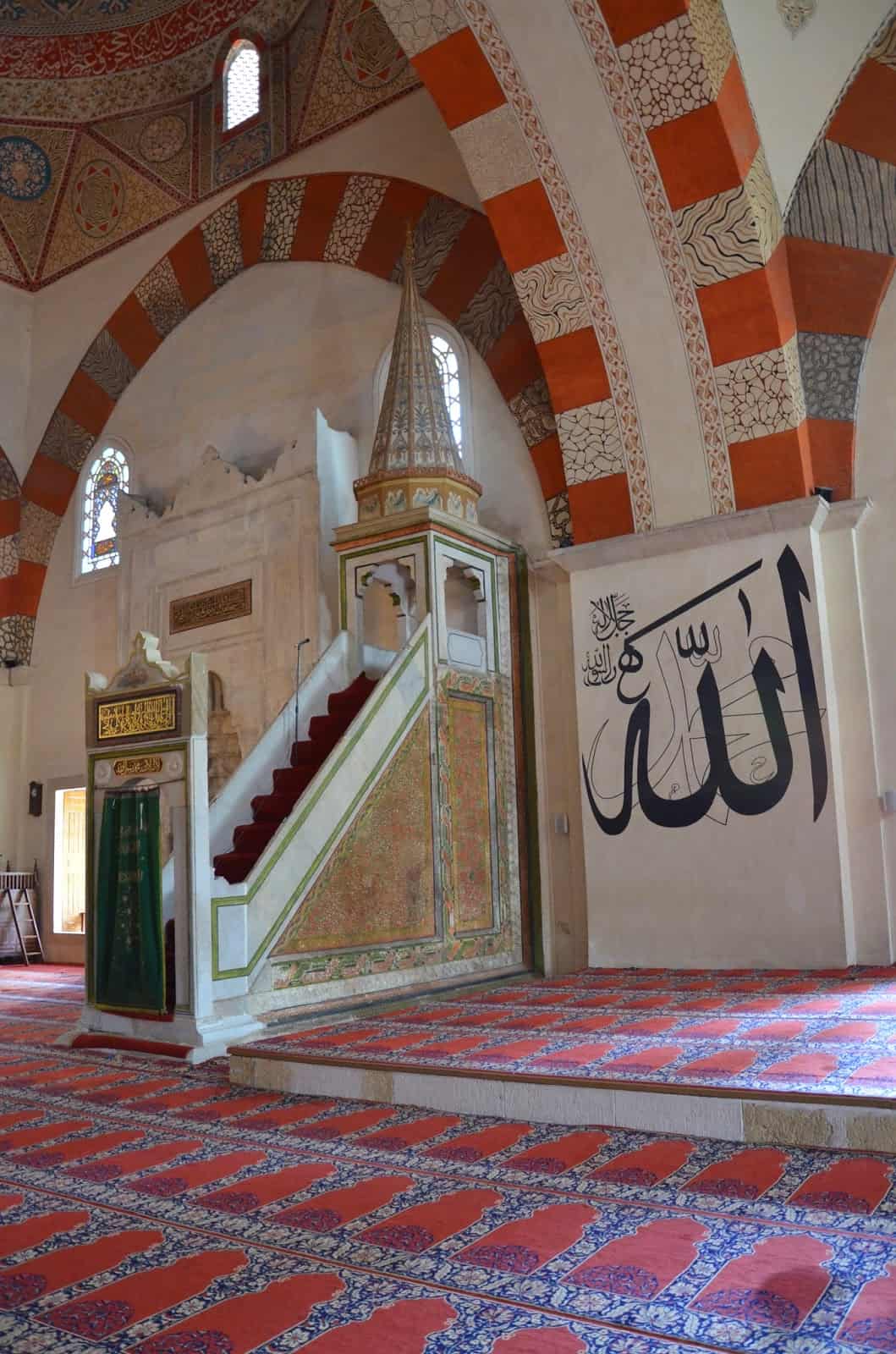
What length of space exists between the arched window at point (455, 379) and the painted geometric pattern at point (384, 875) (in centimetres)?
206

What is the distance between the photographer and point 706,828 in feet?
17.8

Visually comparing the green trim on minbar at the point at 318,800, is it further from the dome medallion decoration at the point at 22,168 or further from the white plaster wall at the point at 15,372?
the dome medallion decoration at the point at 22,168

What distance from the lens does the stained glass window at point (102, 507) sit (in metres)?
8.64

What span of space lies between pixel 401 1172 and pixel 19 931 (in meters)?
6.63

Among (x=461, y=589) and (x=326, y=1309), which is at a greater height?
(x=461, y=589)

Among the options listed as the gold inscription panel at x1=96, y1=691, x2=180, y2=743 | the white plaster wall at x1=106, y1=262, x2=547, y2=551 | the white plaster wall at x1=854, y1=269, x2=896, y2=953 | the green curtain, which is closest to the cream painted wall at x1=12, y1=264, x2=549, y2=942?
the white plaster wall at x1=106, y1=262, x2=547, y2=551

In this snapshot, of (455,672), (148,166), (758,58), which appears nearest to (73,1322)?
(455,672)

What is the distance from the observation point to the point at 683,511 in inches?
225

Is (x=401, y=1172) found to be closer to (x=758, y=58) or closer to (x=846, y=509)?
(x=846, y=509)

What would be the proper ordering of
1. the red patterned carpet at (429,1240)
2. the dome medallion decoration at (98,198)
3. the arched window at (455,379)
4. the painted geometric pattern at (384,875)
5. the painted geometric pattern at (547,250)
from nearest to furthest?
the red patterned carpet at (429,1240) < the painted geometric pattern at (384,875) < the painted geometric pattern at (547,250) < the arched window at (455,379) < the dome medallion decoration at (98,198)

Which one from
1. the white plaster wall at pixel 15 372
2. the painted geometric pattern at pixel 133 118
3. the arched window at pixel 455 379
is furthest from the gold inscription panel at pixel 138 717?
the white plaster wall at pixel 15 372

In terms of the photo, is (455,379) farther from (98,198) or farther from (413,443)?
(98,198)

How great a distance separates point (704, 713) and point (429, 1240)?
12.5 ft

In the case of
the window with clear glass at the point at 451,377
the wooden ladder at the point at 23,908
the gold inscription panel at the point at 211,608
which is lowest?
the wooden ladder at the point at 23,908
